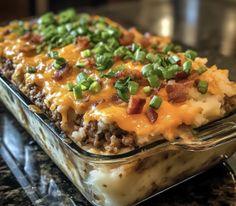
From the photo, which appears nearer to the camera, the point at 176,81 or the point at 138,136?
the point at 138,136

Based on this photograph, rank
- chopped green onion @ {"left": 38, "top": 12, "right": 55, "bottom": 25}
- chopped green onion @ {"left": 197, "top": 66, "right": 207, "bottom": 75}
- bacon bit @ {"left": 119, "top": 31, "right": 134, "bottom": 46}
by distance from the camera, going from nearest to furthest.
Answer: chopped green onion @ {"left": 197, "top": 66, "right": 207, "bottom": 75}, bacon bit @ {"left": 119, "top": 31, "right": 134, "bottom": 46}, chopped green onion @ {"left": 38, "top": 12, "right": 55, "bottom": 25}

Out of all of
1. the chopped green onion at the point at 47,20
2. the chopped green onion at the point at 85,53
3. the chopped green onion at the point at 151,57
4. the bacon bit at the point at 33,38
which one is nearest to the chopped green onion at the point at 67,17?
the chopped green onion at the point at 47,20

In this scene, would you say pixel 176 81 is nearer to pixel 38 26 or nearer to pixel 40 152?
pixel 40 152

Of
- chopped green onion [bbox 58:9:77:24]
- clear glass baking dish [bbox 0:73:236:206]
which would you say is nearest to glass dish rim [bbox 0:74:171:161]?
clear glass baking dish [bbox 0:73:236:206]

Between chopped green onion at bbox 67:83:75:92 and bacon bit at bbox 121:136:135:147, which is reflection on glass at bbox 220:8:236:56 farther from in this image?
bacon bit at bbox 121:136:135:147

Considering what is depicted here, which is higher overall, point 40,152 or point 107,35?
point 107,35

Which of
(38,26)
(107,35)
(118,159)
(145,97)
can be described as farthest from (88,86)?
(38,26)

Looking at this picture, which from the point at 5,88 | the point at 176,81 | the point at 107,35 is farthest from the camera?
the point at 107,35
